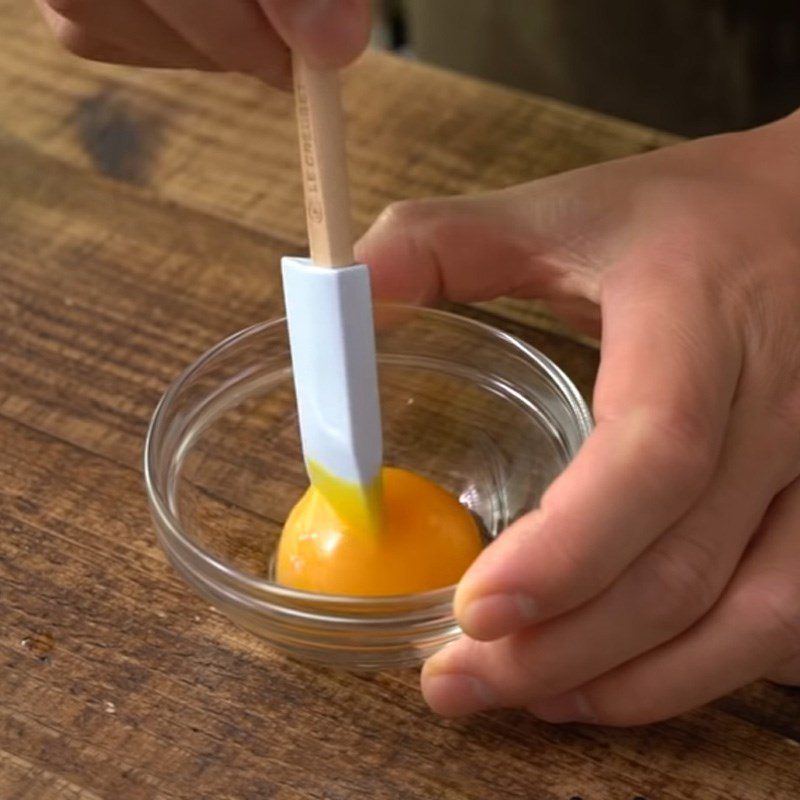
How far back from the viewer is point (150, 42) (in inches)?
29.1

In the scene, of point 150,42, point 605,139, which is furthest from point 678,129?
point 150,42

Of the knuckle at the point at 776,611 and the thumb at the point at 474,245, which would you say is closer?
the knuckle at the point at 776,611

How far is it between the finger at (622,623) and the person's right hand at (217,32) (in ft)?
0.82

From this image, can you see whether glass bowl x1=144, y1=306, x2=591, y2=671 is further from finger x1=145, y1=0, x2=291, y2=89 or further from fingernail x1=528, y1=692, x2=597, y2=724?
finger x1=145, y1=0, x2=291, y2=89

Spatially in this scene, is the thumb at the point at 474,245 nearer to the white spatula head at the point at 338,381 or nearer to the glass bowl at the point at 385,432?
the glass bowl at the point at 385,432

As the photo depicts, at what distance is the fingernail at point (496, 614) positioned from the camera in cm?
61

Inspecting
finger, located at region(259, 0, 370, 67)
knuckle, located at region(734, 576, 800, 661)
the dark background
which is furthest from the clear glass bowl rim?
the dark background

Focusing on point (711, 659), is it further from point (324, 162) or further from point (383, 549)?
point (324, 162)

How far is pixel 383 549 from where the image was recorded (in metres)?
0.71

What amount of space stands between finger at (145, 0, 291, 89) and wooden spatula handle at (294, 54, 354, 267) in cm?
4

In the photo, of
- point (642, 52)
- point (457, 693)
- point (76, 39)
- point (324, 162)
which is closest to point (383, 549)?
point (457, 693)

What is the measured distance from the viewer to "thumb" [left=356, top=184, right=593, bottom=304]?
2.55ft

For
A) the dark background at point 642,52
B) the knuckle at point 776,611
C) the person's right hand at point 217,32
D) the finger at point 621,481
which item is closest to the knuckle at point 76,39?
the person's right hand at point 217,32

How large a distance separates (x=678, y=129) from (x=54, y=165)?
1.79 feet
